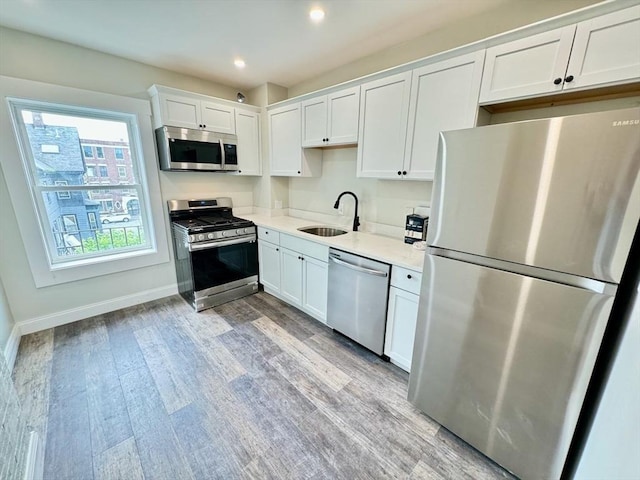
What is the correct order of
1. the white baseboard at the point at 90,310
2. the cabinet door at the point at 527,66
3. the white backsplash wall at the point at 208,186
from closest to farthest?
the cabinet door at the point at 527,66
the white baseboard at the point at 90,310
the white backsplash wall at the point at 208,186

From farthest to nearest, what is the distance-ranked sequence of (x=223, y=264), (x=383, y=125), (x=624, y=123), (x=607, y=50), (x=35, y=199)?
(x=223, y=264) < (x=35, y=199) < (x=383, y=125) < (x=607, y=50) < (x=624, y=123)

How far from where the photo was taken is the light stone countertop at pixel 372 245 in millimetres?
1899

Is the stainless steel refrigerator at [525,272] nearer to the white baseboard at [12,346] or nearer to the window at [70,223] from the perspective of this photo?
the white baseboard at [12,346]

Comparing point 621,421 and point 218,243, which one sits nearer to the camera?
point 621,421

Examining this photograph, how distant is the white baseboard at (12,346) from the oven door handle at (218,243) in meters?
1.52

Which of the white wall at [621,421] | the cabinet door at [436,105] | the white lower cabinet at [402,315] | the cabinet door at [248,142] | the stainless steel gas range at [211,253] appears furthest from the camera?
the cabinet door at [248,142]

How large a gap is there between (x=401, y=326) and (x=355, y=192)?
1.56 metres

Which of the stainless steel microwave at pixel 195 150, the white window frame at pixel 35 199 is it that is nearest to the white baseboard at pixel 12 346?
the white window frame at pixel 35 199

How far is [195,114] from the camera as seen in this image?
9.62ft

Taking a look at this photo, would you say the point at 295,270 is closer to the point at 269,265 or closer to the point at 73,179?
the point at 269,265

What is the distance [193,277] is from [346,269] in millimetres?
1741

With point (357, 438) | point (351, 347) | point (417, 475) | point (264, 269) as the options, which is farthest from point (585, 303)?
point (264, 269)

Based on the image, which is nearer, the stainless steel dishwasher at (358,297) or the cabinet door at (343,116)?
the stainless steel dishwasher at (358,297)

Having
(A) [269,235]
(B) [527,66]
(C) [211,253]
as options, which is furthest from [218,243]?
(B) [527,66]
